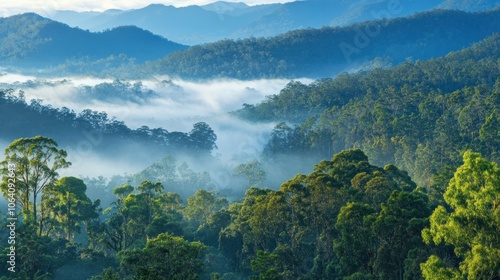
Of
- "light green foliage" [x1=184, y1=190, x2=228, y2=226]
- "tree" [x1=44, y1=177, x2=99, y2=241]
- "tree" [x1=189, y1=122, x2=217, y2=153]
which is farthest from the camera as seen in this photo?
"tree" [x1=189, y1=122, x2=217, y2=153]

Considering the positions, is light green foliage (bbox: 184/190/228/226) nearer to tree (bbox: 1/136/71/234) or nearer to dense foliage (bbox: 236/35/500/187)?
tree (bbox: 1/136/71/234)

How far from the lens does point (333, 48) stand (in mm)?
166875

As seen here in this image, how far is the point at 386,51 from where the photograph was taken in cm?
17762

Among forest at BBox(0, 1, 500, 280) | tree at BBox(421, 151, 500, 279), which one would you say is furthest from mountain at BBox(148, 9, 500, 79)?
tree at BBox(421, 151, 500, 279)

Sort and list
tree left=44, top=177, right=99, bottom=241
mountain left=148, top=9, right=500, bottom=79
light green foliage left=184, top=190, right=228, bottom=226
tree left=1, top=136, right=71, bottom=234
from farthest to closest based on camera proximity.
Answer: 1. mountain left=148, top=9, right=500, bottom=79
2. light green foliage left=184, top=190, right=228, bottom=226
3. tree left=44, top=177, right=99, bottom=241
4. tree left=1, top=136, right=71, bottom=234

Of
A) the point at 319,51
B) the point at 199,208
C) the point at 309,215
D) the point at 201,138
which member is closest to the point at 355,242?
the point at 309,215

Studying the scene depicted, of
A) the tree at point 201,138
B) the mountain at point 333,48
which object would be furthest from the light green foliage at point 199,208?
the mountain at point 333,48

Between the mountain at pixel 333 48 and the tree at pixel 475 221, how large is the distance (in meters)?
139

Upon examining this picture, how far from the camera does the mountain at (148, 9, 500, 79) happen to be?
15638 cm

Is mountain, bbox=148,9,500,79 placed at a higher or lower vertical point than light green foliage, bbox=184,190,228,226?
higher

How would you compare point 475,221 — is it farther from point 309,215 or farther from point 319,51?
point 319,51

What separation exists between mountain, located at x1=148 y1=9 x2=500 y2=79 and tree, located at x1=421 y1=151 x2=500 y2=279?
5482 inches

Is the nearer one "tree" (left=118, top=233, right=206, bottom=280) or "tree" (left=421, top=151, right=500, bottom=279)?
"tree" (left=421, top=151, right=500, bottom=279)

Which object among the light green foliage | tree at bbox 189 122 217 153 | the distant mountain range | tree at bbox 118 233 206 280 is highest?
the distant mountain range
